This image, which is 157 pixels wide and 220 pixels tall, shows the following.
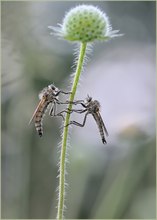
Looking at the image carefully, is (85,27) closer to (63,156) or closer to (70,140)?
(63,156)

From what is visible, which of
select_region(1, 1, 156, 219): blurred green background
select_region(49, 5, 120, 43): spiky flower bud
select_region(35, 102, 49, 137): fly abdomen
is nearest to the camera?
Result: select_region(49, 5, 120, 43): spiky flower bud

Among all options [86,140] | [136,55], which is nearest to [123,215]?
[86,140]

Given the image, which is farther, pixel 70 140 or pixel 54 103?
pixel 70 140

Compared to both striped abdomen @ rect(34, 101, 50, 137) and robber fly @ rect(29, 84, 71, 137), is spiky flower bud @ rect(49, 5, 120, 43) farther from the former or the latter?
striped abdomen @ rect(34, 101, 50, 137)

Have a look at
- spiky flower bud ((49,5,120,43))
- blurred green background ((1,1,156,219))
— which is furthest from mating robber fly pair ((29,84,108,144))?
blurred green background ((1,1,156,219))

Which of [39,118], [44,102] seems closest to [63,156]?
[39,118]

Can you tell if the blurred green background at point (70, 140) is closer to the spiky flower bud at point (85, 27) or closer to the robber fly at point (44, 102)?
the robber fly at point (44, 102)
